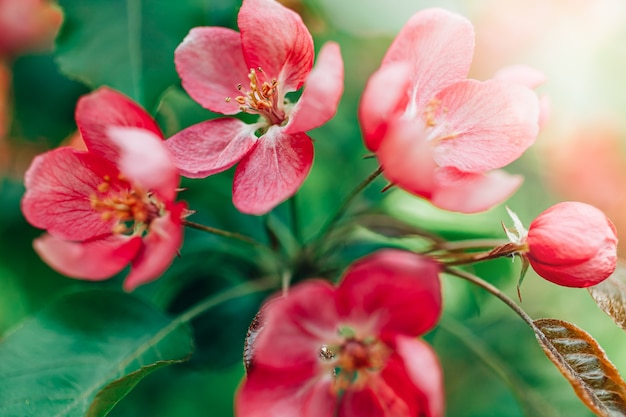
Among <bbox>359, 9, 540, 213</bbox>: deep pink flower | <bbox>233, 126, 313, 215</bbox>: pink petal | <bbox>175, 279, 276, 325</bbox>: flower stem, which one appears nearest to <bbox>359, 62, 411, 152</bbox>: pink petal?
<bbox>359, 9, 540, 213</bbox>: deep pink flower

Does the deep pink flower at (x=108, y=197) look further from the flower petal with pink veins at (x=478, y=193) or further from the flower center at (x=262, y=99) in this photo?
the flower petal with pink veins at (x=478, y=193)

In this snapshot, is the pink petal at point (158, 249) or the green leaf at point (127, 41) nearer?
the pink petal at point (158, 249)

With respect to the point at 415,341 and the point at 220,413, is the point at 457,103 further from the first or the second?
the point at 220,413

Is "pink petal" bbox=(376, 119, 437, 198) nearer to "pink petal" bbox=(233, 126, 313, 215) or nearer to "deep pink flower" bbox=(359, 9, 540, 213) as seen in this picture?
"deep pink flower" bbox=(359, 9, 540, 213)

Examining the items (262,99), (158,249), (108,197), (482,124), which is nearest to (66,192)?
(108,197)

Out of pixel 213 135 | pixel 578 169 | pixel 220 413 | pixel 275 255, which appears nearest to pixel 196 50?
pixel 213 135

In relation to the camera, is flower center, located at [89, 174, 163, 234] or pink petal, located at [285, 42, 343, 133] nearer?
pink petal, located at [285, 42, 343, 133]

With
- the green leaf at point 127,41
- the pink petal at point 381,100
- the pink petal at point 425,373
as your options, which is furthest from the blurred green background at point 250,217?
the pink petal at point 425,373

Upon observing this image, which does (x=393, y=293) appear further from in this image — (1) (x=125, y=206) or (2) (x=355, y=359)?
(1) (x=125, y=206)
